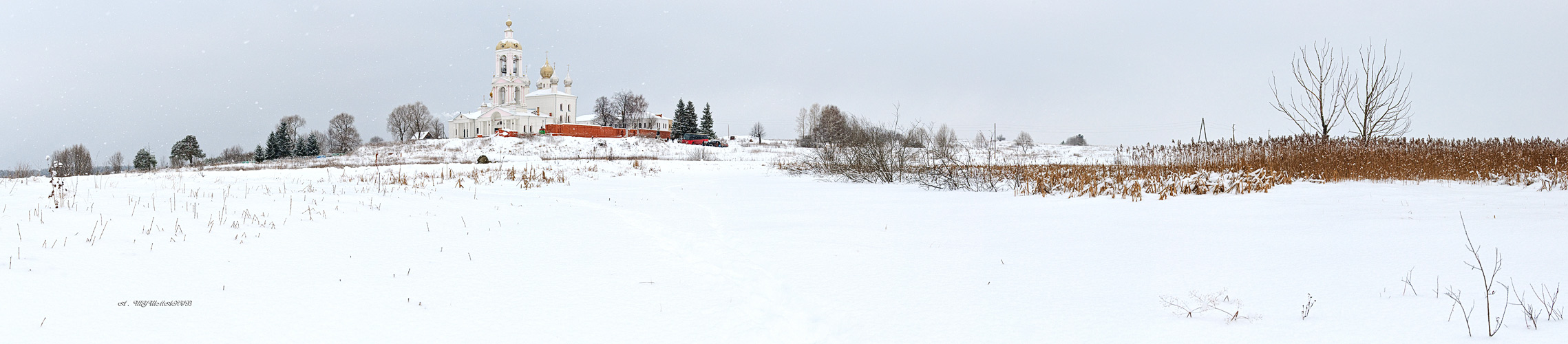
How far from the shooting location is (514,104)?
75.2 meters

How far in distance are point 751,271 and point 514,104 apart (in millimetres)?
76709

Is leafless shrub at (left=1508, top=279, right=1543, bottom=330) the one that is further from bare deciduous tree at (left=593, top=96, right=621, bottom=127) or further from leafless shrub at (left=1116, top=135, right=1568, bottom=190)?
bare deciduous tree at (left=593, top=96, right=621, bottom=127)

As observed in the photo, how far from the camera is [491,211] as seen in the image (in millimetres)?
7367

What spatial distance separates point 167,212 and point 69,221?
2.77 ft

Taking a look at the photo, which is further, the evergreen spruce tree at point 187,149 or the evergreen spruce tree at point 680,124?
the evergreen spruce tree at point 680,124

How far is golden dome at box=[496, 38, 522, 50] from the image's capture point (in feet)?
249

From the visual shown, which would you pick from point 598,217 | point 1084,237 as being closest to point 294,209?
point 598,217

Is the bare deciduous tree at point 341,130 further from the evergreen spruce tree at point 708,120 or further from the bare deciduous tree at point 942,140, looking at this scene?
the bare deciduous tree at point 942,140

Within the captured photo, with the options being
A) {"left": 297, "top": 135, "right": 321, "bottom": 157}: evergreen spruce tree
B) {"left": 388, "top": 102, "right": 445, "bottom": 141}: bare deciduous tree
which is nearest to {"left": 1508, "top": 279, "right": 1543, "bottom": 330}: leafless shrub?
{"left": 297, "top": 135, "right": 321, "bottom": 157}: evergreen spruce tree

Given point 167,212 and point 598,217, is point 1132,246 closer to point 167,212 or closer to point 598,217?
point 598,217

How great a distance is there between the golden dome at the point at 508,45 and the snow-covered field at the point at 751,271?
240ft

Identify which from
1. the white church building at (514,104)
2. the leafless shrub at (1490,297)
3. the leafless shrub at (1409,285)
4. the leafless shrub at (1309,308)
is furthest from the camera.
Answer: the white church building at (514,104)

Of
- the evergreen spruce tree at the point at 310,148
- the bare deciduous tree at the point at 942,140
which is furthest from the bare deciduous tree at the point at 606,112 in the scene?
the bare deciduous tree at the point at 942,140

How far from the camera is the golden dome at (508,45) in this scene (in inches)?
2990
